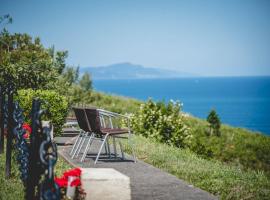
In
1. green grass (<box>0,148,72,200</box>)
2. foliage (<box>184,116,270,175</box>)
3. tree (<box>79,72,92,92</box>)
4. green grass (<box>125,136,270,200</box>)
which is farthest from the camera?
tree (<box>79,72,92,92</box>)

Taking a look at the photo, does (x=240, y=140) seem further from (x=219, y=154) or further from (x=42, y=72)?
(x=42, y=72)

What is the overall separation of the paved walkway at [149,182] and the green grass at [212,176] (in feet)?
0.84

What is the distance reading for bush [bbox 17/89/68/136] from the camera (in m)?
10.8

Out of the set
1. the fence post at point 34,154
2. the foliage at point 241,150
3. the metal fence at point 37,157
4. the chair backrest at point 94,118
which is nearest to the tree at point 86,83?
the foliage at point 241,150

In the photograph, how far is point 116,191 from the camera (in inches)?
214

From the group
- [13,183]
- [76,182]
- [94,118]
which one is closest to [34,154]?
[76,182]

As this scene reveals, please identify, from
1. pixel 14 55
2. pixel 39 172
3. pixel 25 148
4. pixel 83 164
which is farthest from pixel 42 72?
pixel 39 172

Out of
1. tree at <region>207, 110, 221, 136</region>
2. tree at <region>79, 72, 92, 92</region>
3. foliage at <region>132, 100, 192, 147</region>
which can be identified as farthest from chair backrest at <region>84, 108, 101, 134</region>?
tree at <region>79, 72, 92, 92</region>

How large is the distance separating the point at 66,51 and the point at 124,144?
12782 millimetres

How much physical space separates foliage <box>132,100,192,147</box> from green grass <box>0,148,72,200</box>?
6.82m

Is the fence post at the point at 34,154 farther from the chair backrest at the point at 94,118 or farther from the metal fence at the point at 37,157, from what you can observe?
the chair backrest at the point at 94,118

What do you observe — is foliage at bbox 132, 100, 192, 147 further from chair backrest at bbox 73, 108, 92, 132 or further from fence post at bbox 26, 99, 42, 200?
fence post at bbox 26, 99, 42, 200

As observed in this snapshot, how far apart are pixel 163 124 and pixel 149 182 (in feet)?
26.6

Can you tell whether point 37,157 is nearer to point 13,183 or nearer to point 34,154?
point 34,154
